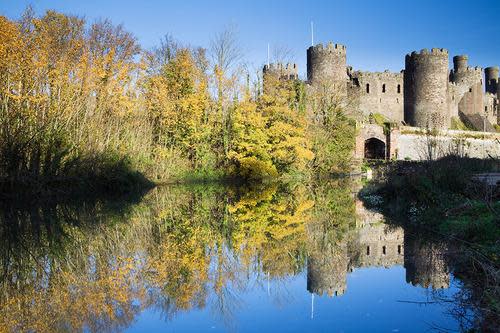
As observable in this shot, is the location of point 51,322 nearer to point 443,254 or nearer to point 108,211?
point 443,254

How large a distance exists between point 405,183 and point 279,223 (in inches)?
144

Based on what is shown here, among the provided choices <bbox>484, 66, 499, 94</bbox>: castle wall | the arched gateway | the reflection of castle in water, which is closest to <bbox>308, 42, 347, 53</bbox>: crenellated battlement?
the arched gateway

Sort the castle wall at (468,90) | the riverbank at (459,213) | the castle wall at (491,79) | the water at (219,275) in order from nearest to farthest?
the water at (219,275), the riverbank at (459,213), the castle wall at (468,90), the castle wall at (491,79)

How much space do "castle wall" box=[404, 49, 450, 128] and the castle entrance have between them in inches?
269

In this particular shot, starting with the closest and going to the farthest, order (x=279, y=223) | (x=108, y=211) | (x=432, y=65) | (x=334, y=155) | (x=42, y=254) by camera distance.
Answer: (x=42, y=254) < (x=279, y=223) < (x=108, y=211) < (x=334, y=155) < (x=432, y=65)

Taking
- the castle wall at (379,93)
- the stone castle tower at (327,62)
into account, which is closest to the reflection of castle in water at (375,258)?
the stone castle tower at (327,62)

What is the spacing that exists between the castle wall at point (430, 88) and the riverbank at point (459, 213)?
3269cm

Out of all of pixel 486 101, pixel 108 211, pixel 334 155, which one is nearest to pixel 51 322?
pixel 108 211

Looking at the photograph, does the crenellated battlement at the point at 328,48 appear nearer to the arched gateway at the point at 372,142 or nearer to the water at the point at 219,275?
the arched gateway at the point at 372,142

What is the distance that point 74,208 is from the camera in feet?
40.1

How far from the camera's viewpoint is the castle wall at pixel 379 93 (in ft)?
156

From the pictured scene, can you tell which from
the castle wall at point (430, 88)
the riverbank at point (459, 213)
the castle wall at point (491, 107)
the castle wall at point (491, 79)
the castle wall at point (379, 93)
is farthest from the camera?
the castle wall at point (491, 79)

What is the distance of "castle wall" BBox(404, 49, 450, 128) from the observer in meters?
45.8

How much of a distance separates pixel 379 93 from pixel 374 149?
8.08 meters
